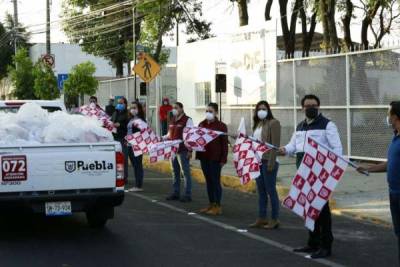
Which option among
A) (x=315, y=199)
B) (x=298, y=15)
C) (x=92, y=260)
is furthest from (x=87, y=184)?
(x=298, y=15)

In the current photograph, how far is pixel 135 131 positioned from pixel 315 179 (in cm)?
690

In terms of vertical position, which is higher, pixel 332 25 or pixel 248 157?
pixel 332 25

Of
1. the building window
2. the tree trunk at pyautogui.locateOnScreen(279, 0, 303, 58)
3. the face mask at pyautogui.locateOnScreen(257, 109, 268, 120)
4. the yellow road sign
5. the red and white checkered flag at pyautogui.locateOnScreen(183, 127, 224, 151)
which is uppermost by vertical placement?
the tree trunk at pyautogui.locateOnScreen(279, 0, 303, 58)

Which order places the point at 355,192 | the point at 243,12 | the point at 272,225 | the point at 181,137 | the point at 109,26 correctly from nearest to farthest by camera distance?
the point at 272,225 < the point at 181,137 < the point at 355,192 < the point at 243,12 < the point at 109,26

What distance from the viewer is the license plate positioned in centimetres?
795

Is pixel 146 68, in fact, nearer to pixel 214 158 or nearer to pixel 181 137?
pixel 181 137

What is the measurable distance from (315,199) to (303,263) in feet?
2.34

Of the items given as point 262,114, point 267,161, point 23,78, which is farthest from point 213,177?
point 23,78

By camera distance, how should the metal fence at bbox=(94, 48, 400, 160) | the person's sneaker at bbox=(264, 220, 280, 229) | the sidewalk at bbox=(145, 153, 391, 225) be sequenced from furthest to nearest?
1. the metal fence at bbox=(94, 48, 400, 160)
2. the sidewalk at bbox=(145, 153, 391, 225)
3. the person's sneaker at bbox=(264, 220, 280, 229)

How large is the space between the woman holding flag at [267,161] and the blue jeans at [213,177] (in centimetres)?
120

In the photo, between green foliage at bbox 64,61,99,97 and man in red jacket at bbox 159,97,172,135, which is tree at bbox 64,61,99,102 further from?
man in red jacket at bbox 159,97,172,135

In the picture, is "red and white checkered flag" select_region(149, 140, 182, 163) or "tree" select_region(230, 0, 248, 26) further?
"tree" select_region(230, 0, 248, 26)

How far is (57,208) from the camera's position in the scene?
7.99 meters

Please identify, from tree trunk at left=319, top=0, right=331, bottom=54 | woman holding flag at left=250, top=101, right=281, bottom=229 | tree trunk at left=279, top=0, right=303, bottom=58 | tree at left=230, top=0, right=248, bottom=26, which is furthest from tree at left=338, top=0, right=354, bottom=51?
woman holding flag at left=250, top=101, right=281, bottom=229
